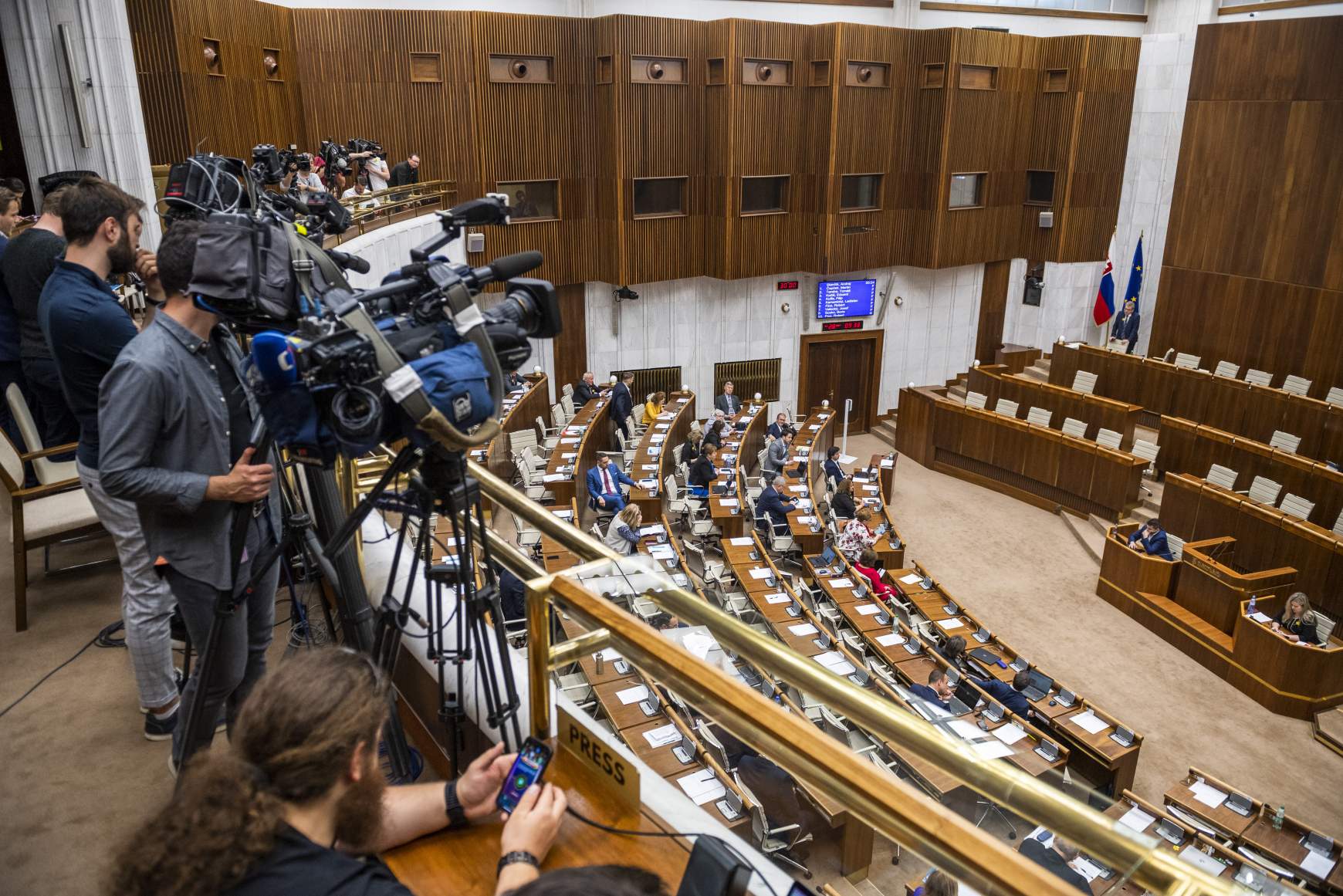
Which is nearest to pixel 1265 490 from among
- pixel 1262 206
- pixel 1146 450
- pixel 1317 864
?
pixel 1146 450

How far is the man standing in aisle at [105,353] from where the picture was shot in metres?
2.59

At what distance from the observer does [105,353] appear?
8.62 ft

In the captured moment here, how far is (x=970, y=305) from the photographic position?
58.1ft

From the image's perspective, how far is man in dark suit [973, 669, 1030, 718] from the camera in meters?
7.44

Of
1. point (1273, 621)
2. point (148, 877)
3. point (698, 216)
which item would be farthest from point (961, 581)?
point (148, 877)

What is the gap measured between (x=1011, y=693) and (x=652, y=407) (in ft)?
27.1

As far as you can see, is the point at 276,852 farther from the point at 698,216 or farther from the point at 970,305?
the point at 970,305

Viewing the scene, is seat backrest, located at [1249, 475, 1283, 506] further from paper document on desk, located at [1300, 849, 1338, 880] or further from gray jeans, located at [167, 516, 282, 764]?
gray jeans, located at [167, 516, 282, 764]

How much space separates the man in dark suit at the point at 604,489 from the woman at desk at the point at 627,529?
3.21ft

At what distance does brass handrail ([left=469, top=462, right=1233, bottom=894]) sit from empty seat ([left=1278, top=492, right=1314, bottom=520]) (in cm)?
1116

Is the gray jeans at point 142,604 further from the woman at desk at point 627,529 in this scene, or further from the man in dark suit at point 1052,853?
the woman at desk at point 627,529

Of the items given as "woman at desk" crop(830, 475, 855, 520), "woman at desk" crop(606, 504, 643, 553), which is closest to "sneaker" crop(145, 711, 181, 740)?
"woman at desk" crop(606, 504, 643, 553)

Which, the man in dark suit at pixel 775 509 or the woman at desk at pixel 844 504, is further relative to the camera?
the woman at desk at pixel 844 504

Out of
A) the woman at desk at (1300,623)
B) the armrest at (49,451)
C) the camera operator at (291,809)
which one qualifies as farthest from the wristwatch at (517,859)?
the woman at desk at (1300,623)
